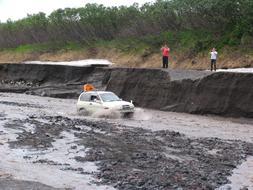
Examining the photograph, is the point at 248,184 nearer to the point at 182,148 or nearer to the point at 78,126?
the point at 182,148

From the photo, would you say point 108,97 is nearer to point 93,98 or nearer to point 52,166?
point 93,98

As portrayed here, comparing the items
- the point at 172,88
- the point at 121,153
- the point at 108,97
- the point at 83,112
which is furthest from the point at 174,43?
the point at 121,153

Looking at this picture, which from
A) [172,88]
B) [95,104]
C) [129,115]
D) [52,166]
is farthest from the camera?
[172,88]

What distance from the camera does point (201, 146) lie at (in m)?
19.1

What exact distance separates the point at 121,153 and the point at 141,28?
1798 inches

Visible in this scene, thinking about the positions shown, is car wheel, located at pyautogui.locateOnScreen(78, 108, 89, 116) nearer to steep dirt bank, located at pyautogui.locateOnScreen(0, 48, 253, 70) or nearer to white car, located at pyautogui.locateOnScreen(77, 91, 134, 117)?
white car, located at pyautogui.locateOnScreen(77, 91, 134, 117)

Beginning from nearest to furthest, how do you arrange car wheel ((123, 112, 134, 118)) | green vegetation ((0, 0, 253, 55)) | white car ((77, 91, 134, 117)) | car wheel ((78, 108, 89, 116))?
1. white car ((77, 91, 134, 117))
2. car wheel ((123, 112, 134, 118))
3. car wheel ((78, 108, 89, 116))
4. green vegetation ((0, 0, 253, 55))

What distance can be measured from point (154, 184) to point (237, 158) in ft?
16.6

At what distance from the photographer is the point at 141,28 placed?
202 feet

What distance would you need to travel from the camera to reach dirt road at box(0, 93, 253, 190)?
1314cm

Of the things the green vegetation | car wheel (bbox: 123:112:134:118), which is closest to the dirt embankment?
car wheel (bbox: 123:112:134:118)

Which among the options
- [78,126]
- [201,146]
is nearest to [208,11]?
[78,126]

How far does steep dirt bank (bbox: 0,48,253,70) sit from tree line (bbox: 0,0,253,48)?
300 cm

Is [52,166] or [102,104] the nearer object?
[52,166]
